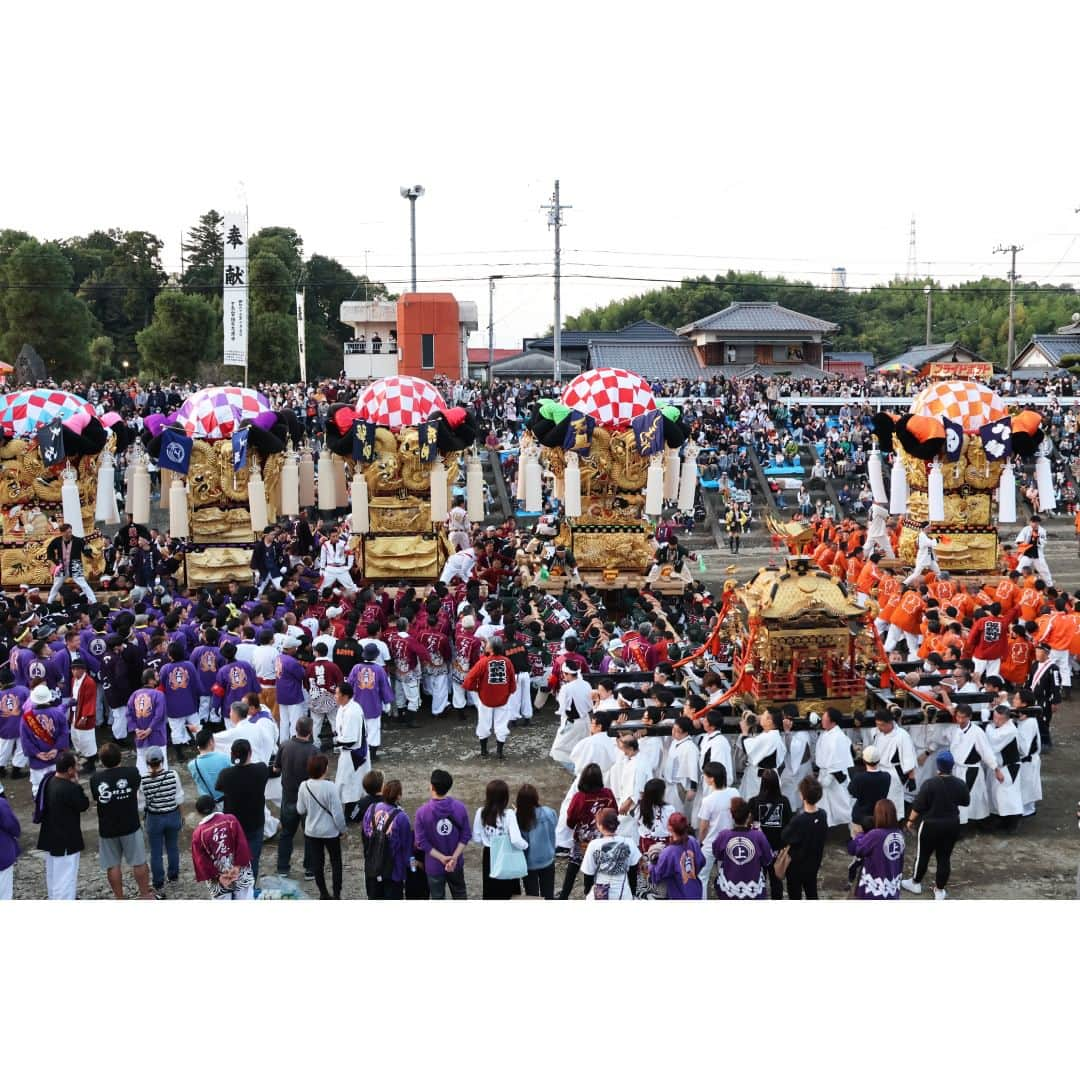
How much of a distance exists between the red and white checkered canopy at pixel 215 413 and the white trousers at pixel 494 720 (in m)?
7.23

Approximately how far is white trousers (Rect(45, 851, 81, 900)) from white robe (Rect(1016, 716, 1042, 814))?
22.9ft

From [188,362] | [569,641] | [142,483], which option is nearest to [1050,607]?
[569,641]

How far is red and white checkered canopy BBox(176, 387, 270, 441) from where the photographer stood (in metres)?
15.9

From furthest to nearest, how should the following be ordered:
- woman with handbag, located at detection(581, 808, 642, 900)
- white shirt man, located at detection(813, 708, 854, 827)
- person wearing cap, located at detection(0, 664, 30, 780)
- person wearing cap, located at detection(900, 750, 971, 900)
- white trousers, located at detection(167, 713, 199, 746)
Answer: white trousers, located at detection(167, 713, 199, 746) < person wearing cap, located at detection(0, 664, 30, 780) < white shirt man, located at detection(813, 708, 854, 827) < person wearing cap, located at detection(900, 750, 971, 900) < woman with handbag, located at detection(581, 808, 642, 900)

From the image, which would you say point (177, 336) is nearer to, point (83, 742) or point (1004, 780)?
point (83, 742)

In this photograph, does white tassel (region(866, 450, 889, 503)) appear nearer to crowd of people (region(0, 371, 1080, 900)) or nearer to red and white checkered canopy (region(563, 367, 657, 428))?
crowd of people (region(0, 371, 1080, 900))

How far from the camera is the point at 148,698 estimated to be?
911 cm

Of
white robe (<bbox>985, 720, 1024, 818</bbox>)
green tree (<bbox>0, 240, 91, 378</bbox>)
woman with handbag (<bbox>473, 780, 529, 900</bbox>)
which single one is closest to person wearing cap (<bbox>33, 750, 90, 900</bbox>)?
woman with handbag (<bbox>473, 780, 529, 900</bbox>)

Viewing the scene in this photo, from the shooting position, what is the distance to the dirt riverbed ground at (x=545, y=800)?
8148 millimetres

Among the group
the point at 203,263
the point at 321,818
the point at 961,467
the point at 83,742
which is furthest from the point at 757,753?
the point at 203,263

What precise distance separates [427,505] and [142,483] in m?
3.90

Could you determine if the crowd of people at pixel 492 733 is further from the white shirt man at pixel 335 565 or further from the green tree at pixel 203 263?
the green tree at pixel 203 263

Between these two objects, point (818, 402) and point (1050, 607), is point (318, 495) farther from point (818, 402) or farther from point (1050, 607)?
point (818, 402)

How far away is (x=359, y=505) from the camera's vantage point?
1566 cm
